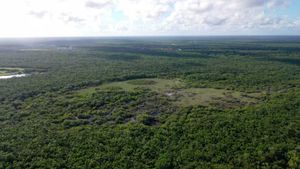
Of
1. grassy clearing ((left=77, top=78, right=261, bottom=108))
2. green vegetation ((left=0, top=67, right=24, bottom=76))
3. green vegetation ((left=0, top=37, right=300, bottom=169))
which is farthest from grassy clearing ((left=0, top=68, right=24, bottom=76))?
grassy clearing ((left=77, top=78, right=261, bottom=108))

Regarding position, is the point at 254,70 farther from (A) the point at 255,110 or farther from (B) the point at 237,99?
(A) the point at 255,110

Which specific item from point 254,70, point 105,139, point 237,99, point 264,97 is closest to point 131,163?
point 105,139

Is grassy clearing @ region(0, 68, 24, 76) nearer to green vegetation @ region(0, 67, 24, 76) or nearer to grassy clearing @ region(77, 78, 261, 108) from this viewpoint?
green vegetation @ region(0, 67, 24, 76)

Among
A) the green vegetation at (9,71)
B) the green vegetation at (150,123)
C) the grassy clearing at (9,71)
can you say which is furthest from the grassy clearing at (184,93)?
the grassy clearing at (9,71)

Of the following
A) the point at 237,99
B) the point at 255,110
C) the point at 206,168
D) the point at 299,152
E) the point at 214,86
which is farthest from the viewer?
the point at 214,86

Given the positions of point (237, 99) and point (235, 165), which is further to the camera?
point (237, 99)

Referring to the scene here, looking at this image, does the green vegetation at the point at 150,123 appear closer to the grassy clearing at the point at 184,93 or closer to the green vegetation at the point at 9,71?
the grassy clearing at the point at 184,93

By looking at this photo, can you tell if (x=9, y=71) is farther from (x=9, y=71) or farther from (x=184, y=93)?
(x=184, y=93)

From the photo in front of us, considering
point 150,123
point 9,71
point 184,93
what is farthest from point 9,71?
point 150,123
